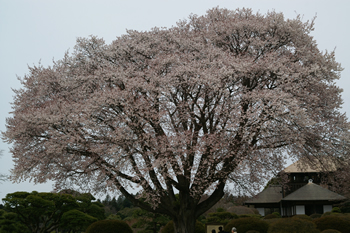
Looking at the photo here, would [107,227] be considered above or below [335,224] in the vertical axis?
below

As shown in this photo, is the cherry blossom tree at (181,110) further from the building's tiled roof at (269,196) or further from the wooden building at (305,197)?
the building's tiled roof at (269,196)

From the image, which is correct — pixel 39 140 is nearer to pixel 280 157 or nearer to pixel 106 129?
pixel 106 129

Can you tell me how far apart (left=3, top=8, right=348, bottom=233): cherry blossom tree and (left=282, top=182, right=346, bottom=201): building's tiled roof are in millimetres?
15358

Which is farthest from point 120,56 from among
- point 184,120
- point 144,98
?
point 184,120

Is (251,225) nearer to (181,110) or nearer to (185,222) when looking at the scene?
(185,222)

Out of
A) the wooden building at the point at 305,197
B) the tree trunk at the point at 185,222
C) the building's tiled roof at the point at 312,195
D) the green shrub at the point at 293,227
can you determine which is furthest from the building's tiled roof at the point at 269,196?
the green shrub at the point at 293,227

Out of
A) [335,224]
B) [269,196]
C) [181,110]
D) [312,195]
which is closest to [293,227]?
[335,224]

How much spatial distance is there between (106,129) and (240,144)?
23.2 feet

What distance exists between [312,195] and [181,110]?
2231 centimetres

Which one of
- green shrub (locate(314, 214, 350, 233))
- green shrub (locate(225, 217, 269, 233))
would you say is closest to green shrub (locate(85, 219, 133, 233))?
green shrub (locate(225, 217, 269, 233))

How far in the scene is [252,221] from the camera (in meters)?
20.0

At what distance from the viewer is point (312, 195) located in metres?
33.3

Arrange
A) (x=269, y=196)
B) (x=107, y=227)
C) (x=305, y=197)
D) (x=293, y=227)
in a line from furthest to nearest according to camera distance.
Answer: (x=269, y=196), (x=305, y=197), (x=107, y=227), (x=293, y=227)

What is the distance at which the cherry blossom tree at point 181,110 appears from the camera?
1644 cm
